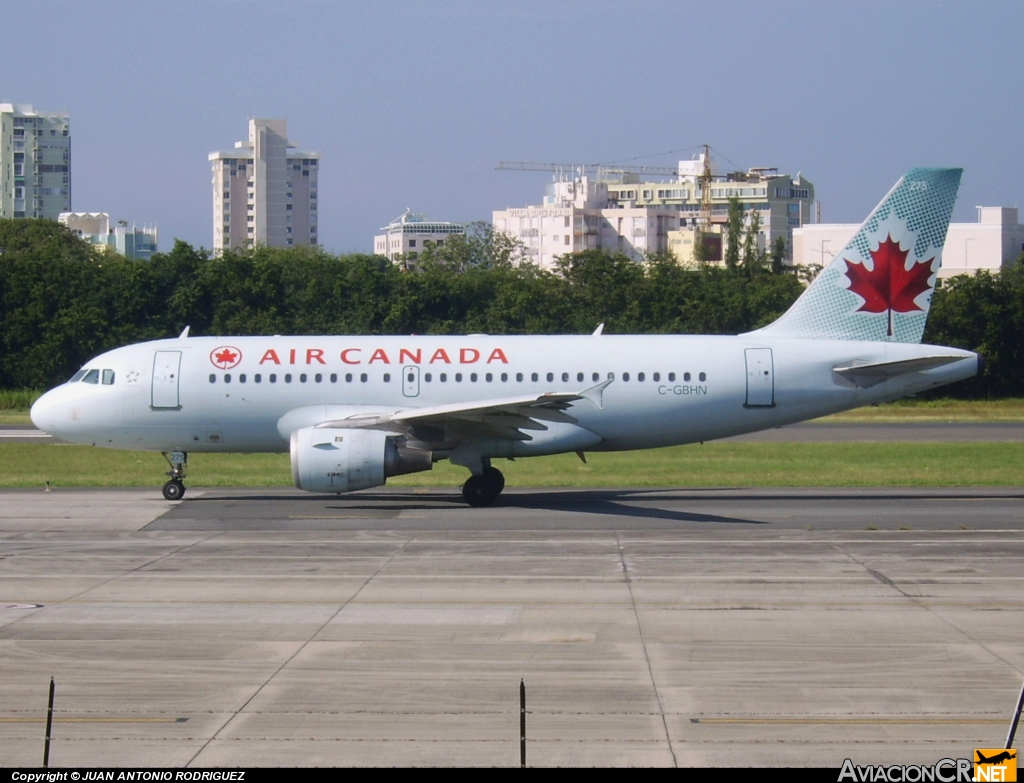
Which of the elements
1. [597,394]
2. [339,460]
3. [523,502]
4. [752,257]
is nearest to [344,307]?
[523,502]

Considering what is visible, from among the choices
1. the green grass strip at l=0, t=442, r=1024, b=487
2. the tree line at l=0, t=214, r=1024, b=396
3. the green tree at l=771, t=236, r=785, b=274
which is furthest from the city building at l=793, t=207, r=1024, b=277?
the green grass strip at l=0, t=442, r=1024, b=487

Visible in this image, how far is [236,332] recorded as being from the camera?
6131cm

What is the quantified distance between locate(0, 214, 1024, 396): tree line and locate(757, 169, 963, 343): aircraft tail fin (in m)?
34.3

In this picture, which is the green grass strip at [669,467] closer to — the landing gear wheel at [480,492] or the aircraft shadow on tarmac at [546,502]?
the aircraft shadow on tarmac at [546,502]

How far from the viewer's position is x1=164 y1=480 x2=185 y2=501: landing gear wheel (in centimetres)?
2759

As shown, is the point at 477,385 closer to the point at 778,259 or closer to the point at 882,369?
the point at 882,369

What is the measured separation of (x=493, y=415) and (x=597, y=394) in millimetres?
2533

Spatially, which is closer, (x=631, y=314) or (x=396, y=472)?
(x=396, y=472)

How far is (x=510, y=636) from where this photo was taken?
47.2ft

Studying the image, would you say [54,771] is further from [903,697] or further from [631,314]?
[631,314]

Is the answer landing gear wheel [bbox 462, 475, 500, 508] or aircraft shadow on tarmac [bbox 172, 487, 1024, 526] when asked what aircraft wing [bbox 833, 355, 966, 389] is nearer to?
aircraft shadow on tarmac [bbox 172, 487, 1024, 526]

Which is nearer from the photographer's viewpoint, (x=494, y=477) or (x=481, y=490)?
(x=481, y=490)

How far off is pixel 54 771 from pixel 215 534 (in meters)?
14.1

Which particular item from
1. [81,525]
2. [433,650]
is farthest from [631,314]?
[433,650]
